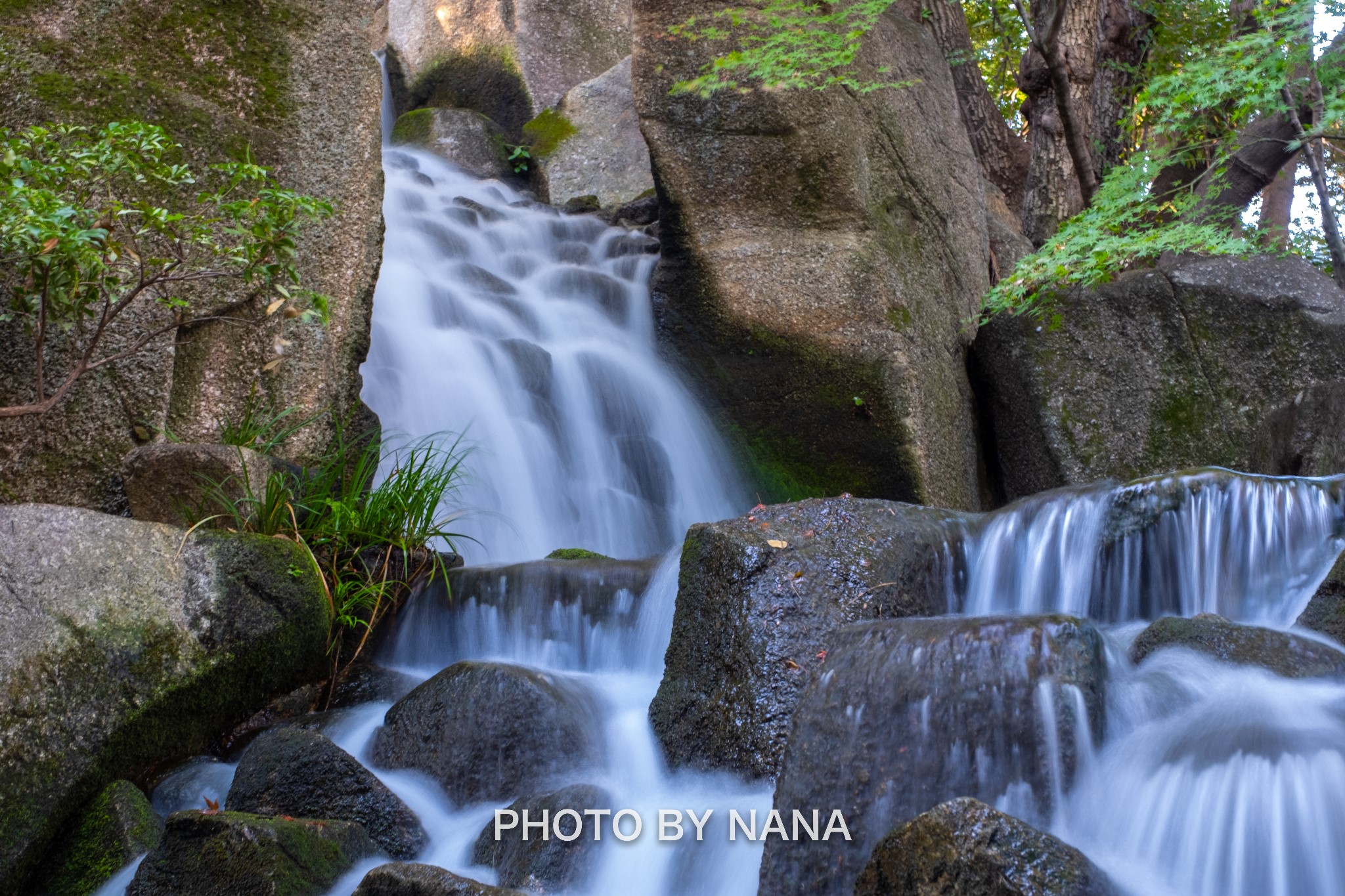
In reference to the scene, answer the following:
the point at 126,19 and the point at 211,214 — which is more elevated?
the point at 126,19

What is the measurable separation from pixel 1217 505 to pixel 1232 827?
191 cm

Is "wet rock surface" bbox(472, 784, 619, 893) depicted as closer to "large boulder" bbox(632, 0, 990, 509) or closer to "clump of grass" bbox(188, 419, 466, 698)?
"clump of grass" bbox(188, 419, 466, 698)

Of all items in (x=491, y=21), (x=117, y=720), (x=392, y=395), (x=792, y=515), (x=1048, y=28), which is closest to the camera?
(x=117, y=720)

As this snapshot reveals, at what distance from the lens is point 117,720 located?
320 centimetres

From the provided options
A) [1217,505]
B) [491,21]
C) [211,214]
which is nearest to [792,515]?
[1217,505]

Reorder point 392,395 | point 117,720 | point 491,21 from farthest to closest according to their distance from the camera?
1. point 491,21
2. point 392,395
3. point 117,720

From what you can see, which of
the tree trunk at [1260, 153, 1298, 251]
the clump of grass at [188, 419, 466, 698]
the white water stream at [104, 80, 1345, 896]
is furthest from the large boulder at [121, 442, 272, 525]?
the tree trunk at [1260, 153, 1298, 251]

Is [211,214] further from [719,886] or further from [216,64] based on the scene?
[719,886]

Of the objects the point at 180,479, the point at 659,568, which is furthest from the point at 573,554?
the point at 180,479

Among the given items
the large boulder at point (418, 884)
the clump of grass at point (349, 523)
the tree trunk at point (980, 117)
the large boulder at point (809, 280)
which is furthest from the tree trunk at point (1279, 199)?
the large boulder at point (418, 884)

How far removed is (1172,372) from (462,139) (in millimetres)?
7791

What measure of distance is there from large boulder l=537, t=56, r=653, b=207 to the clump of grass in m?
6.17

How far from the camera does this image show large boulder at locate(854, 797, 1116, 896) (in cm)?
183

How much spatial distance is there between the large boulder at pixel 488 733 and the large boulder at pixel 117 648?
1.93 ft
